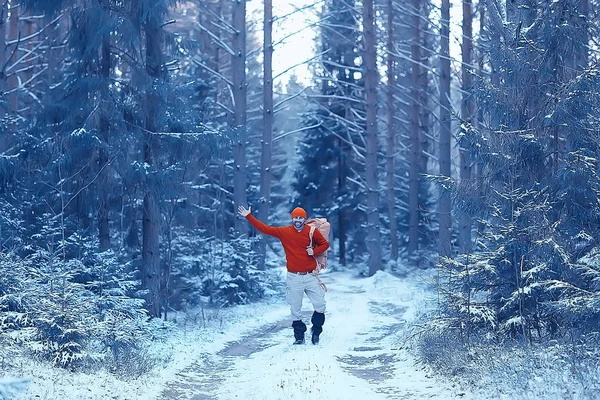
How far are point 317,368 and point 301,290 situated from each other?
249 cm

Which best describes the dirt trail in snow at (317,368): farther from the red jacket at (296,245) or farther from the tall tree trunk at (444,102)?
the tall tree trunk at (444,102)

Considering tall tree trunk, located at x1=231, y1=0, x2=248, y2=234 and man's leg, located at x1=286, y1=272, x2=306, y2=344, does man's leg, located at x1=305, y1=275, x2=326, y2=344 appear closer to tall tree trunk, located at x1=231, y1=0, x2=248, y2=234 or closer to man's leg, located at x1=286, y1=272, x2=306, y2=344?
man's leg, located at x1=286, y1=272, x2=306, y2=344

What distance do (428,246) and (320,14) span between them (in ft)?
44.3

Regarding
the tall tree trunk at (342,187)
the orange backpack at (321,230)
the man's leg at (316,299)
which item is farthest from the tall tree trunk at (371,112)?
the man's leg at (316,299)

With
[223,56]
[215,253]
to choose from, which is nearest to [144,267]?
[215,253]

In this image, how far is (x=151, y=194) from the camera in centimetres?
1417

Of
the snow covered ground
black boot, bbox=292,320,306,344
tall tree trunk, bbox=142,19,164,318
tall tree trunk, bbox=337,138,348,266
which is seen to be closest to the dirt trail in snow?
the snow covered ground

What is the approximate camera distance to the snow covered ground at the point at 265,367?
8602 millimetres

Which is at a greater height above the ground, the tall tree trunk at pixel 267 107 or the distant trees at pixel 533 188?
the tall tree trunk at pixel 267 107

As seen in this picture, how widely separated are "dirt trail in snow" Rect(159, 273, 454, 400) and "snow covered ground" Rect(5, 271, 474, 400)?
14 mm

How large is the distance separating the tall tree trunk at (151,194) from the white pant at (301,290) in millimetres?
3725

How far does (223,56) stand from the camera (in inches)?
1388

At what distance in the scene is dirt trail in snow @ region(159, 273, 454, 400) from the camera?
8883 millimetres

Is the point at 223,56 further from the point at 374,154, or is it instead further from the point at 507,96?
the point at 507,96
